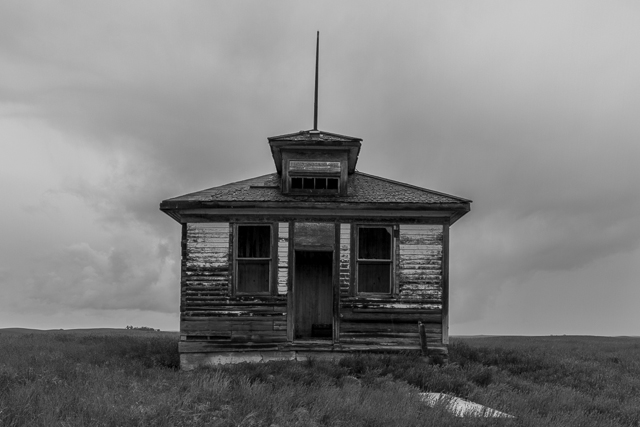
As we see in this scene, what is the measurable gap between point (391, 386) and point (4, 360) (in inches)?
395

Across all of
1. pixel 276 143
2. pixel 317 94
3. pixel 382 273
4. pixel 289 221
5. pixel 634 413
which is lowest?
pixel 634 413

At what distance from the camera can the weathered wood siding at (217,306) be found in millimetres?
15945

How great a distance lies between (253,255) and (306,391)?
785 centimetres

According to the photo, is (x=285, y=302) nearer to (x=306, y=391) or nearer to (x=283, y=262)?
(x=283, y=262)

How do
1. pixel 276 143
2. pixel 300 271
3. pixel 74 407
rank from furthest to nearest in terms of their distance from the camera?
1. pixel 300 271
2. pixel 276 143
3. pixel 74 407

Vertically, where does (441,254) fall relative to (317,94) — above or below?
below

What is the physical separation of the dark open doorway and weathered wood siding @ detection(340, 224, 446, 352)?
2859 mm

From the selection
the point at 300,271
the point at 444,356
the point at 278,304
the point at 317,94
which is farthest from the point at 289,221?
the point at 317,94

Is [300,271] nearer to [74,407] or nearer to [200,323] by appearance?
[200,323]

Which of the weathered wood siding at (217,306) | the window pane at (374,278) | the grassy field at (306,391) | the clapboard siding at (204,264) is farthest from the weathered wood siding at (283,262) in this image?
the window pane at (374,278)

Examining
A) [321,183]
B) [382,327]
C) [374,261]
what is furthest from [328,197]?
[382,327]

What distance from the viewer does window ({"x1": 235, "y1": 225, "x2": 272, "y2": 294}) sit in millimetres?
17719

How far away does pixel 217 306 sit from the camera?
16078 millimetres

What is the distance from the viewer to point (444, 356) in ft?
52.5
